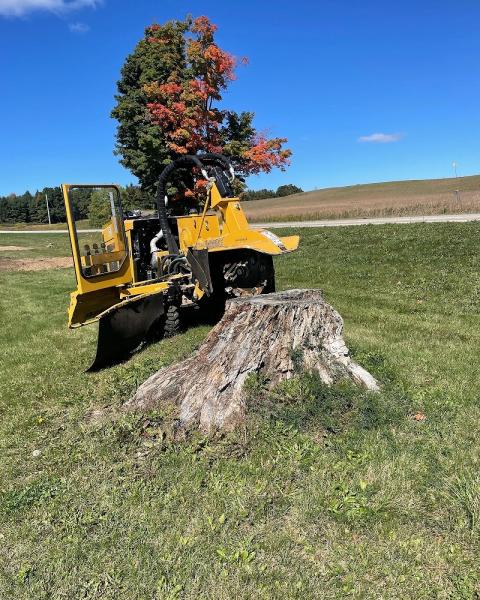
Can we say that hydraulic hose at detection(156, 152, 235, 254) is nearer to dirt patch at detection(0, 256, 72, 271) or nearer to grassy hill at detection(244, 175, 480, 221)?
dirt patch at detection(0, 256, 72, 271)

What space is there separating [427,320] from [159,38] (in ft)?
60.1

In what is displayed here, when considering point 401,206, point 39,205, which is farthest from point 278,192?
point 401,206

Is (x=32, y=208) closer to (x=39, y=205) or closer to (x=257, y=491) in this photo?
(x=39, y=205)

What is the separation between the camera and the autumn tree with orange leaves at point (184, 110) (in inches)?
736

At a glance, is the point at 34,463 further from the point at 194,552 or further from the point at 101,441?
the point at 194,552

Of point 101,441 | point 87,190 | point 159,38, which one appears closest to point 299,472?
point 101,441

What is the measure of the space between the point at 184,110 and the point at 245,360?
16.5 meters

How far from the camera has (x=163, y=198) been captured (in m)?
7.27

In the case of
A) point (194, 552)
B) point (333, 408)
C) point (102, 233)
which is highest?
point (102, 233)

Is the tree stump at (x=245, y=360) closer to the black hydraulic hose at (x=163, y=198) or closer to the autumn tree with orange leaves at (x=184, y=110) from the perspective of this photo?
the black hydraulic hose at (x=163, y=198)

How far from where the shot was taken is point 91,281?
6.35 meters

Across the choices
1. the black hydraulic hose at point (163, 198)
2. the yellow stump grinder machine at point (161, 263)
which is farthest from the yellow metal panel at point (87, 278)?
the black hydraulic hose at point (163, 198)

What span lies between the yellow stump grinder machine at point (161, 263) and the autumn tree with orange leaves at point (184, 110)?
1241cm

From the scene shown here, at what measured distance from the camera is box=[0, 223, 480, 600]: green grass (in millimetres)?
2590
